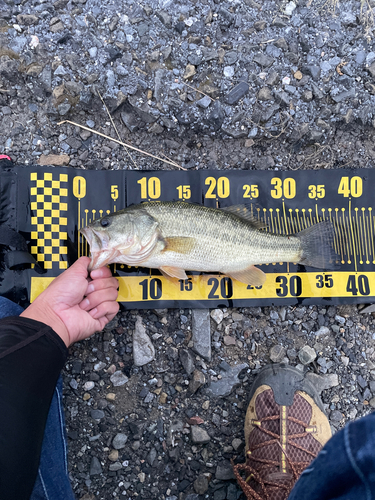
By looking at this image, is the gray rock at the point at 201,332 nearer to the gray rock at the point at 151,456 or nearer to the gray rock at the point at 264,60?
the gray rock at the point at 151,456

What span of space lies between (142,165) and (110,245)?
0.97 m

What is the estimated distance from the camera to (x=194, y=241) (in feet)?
9.25

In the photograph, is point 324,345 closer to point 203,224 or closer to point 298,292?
A: point 298,292

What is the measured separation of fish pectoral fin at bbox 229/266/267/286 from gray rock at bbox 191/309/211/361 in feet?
1.61

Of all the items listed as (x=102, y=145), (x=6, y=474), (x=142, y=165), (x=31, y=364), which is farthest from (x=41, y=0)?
(x=6, y=474)

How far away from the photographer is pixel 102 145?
322 centimetres

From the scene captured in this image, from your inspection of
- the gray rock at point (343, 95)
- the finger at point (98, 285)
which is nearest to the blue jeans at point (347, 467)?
the finger at point (98, 285)

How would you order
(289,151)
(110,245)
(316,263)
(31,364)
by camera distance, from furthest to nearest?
(289,151) < (316,263) < (110,245) < (31,364)

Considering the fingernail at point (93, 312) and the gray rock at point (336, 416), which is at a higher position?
the fingernail at point (93, 312)

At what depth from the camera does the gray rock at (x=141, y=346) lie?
122 inches

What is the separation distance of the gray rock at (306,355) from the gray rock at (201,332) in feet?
2.96

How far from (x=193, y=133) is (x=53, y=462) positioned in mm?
3123

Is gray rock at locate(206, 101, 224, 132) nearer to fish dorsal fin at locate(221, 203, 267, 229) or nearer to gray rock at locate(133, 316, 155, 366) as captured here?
fish dorsal fin at locate(221, 203, 267, 229)

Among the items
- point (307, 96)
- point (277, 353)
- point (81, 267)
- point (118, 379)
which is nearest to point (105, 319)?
point (81, 267)
